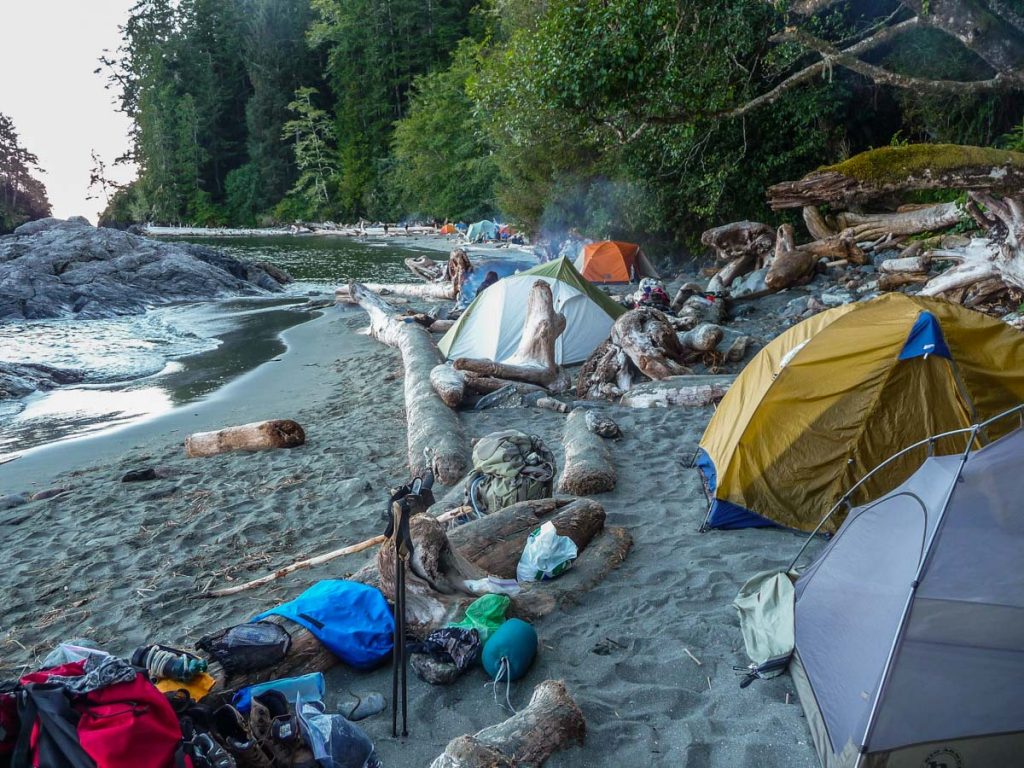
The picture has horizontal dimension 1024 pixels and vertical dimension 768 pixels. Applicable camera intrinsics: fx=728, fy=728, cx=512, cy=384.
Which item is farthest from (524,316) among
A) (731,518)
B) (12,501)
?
(12,501)

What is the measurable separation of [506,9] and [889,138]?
15.6 metres

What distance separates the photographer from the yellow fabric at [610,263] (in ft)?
67.3

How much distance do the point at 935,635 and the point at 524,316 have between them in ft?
29.5

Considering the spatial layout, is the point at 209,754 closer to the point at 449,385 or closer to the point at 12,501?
the point at 12,501

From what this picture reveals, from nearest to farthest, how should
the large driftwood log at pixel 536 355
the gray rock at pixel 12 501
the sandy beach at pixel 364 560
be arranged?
the sandy beach at pixel 364 560 < the gray rock at pixel 12 501 < the large driftwood log at pixel 536 355

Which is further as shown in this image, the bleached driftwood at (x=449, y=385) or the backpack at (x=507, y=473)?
the bleached driftwood at (x=449, y=385)

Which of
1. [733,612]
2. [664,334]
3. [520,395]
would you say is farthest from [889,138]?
[733,612]

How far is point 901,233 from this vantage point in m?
14.5

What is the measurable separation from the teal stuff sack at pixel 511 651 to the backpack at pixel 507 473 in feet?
5.43

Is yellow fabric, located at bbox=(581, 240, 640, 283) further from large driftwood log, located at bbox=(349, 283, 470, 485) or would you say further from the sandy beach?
the sandy beach

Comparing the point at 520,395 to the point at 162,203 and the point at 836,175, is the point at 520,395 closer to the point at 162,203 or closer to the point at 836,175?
the point at 836,175

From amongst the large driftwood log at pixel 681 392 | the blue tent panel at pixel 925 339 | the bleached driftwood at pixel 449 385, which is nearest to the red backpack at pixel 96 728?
the blue tent panel at pixel 925 339

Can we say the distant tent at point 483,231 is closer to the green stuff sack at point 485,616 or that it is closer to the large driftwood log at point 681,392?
the large driftwood log at point 681,392

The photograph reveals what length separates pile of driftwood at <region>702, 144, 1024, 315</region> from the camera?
7234 millimetres
